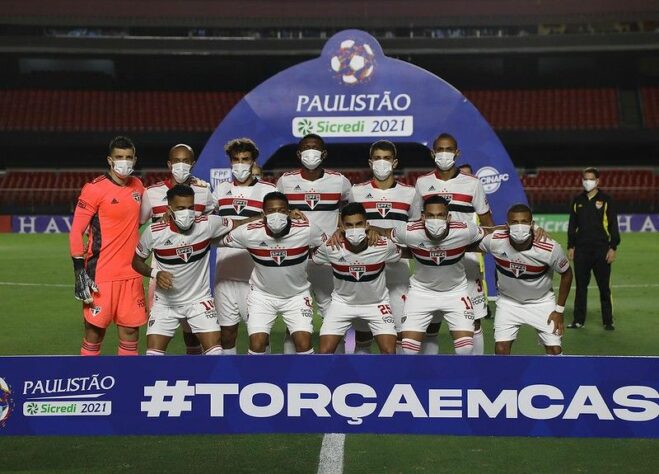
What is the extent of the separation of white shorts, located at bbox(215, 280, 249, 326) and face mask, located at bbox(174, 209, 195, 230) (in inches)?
42.6

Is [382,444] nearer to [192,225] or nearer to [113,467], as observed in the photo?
[113,467]

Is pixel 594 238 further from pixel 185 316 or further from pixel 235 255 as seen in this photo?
pixel 185 316

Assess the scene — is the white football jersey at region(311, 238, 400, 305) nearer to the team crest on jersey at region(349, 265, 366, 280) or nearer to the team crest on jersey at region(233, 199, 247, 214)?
the team crest on jersey at region(349, 265, 366, 280)

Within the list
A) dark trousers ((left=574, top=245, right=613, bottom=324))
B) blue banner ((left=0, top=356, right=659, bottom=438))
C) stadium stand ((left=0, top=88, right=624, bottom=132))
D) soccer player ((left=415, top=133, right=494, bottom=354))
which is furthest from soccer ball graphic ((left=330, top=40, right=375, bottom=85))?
stadium stand ((left=0, top=88, right=624, bottom=132))

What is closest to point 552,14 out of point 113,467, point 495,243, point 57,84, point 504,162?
point 57,84

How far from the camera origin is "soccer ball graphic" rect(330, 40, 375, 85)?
11.5 meters

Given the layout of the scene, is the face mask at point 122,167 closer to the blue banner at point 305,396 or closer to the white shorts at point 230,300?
the white shorts at point 230,300

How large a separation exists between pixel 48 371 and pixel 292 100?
21.7 feet

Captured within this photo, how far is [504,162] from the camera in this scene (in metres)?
11.6

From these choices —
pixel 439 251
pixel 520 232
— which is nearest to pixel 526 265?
pixel 520 232

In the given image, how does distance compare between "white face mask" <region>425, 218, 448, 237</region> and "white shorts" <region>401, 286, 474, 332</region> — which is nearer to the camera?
"white face mask" <region>425, 218, 448, 237</region>

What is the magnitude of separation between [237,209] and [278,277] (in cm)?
89

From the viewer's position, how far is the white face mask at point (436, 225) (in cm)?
732

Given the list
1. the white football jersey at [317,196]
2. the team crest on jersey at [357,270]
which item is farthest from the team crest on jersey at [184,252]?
the team crest on jersey at [357,270]
